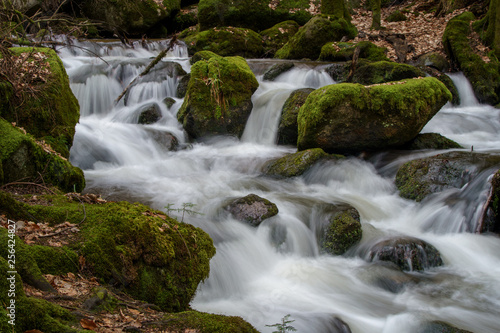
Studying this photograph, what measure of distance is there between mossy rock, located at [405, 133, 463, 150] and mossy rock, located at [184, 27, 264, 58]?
904 cm

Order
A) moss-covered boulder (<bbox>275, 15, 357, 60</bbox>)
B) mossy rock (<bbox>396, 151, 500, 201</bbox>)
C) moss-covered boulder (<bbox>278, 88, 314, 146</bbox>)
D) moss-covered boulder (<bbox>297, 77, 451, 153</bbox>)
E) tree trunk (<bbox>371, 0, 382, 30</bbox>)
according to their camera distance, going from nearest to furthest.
→ mossy rock (<bbox>396, 151, 500, 201</bbox>) → moss-covered boulder (<bbox>297, 77, 451, 153</bbox>) → moss-covered boulder (<bbox>278, 88, 314, 146</bbox>) → moss-covered boulder (<bbox>275, 15, 357, 60</bbox>) → tree trunk (<bbox>371, 0, 382, 30</bbox>)

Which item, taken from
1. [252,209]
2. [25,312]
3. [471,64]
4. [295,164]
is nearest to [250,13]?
[471,64]

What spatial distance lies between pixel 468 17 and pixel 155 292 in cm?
1633

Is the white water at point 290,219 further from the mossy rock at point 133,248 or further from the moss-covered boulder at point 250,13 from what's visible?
the moss-covered boulder at point 250,13

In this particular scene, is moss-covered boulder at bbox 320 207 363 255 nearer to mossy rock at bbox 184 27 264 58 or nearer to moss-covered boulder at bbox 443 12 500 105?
moss-covered boulder at bbox 443 12 500 105

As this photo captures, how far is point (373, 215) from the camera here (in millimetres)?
6879

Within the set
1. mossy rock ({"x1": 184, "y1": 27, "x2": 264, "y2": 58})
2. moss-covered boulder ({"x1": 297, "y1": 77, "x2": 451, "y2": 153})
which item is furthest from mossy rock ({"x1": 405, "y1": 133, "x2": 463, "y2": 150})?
mossy rock ({"x1": 184, "y1": 27, "x2": 264, "y2": 58})

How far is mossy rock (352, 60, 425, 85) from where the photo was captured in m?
11.5

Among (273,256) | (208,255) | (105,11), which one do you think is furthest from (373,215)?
(105,11)

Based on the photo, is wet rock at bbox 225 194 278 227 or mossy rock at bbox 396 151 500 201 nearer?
wet rock at bbox 225 194 278 227

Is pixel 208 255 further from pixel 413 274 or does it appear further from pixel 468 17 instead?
pixel 468 17

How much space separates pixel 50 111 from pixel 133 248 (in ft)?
13.1

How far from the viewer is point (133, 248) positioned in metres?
3.14

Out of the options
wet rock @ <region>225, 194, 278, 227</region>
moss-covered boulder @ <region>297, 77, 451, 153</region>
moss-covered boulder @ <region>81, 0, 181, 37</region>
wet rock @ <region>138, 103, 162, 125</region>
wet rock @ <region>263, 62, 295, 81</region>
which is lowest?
wet rock @ <region>225, 194, 278, 227</region>
